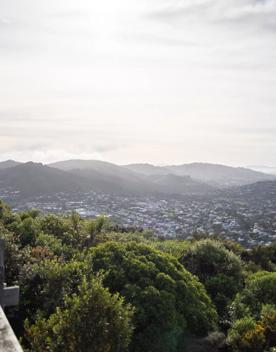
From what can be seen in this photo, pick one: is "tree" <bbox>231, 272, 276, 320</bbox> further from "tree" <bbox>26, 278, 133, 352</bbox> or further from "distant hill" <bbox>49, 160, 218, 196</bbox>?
"distant hill" <bbox>49, 160, 218, 196</bbox>

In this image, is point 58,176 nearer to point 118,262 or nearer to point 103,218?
point 103,218

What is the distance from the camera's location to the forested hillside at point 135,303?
5941mm

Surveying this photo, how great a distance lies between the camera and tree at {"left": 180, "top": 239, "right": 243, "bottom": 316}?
13203 mm

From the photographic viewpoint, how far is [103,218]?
1881 cm

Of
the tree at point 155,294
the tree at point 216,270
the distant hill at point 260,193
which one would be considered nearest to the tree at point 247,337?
the tree at point 155,294

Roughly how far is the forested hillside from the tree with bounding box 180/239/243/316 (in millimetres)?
36

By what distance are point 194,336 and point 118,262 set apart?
2.87 m

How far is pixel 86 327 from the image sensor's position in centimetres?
577

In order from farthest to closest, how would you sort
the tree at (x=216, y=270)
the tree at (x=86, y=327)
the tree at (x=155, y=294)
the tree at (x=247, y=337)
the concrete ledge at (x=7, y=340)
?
the tree at (x=216, y=270) → the tree at (x=155, y=294) → the tree at (x=247, y=337) → the tree at (x=86, y=327) → the concrete ledge at (x=7, y=340)

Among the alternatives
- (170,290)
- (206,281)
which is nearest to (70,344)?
(170,290)

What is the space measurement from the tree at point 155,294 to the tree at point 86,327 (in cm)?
308

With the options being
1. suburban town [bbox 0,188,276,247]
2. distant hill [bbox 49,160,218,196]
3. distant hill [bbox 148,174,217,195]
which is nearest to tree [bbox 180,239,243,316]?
suburban town [bbox 0,188,276,247]

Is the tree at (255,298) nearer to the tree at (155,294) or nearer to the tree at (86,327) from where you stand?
the tree at (155,294)

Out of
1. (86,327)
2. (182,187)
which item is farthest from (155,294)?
(182,187)
